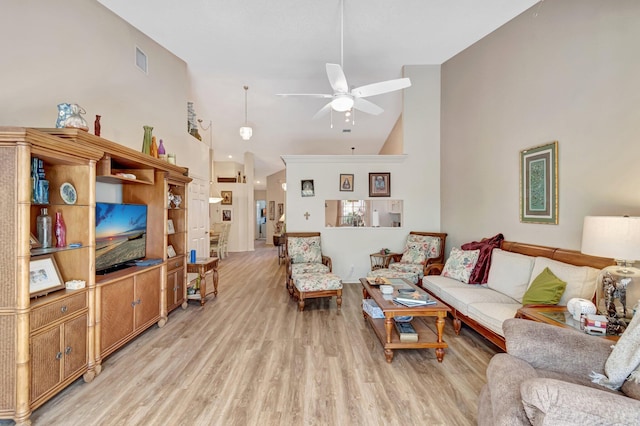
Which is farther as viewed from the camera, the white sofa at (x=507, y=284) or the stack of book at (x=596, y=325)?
the white sofa at (x=507, y=284)

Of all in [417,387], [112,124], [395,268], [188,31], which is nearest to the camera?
[417,387]

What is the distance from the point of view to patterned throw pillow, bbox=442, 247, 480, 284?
363 cm

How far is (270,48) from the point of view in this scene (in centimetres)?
411

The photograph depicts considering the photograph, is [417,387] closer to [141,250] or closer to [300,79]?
[141,250]

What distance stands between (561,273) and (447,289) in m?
1.08

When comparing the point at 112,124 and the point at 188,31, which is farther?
the point at 188,31

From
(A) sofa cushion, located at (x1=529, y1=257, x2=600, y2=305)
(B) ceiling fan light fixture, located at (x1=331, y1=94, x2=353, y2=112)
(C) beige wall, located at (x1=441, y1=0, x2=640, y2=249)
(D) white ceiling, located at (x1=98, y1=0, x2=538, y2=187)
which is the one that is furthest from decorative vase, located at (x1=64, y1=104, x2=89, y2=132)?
(C) beige wall, located at (x1=441, y1=0, x2=640, y2=249)

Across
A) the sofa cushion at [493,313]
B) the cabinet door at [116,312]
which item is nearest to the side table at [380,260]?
the sofa cushion at [493,313]

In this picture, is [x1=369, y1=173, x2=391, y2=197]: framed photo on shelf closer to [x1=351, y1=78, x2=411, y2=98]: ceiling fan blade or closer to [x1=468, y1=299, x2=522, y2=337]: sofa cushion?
[x1=351, y1=78, x2=411, y2=98]: ceiling fan blade

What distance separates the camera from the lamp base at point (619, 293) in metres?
1.91

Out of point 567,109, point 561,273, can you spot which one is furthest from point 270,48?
point 561,273

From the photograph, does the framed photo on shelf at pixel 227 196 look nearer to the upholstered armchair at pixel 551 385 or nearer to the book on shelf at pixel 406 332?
the book on shelf at pixel 406 332

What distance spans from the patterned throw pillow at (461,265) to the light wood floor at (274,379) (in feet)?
2.27

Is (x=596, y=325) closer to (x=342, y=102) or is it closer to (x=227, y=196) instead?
(x=342, y=102)
